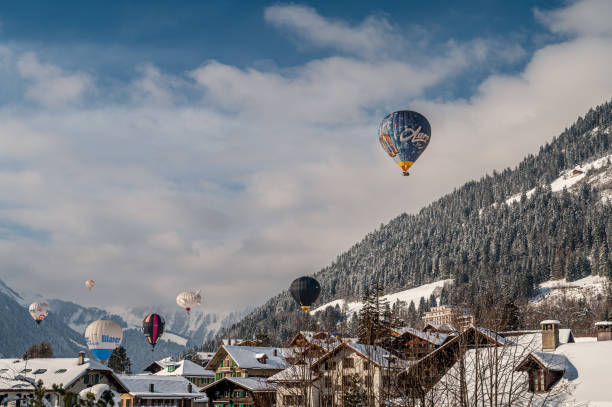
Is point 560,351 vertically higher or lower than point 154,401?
higher

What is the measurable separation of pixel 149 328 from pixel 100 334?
31.7 metres

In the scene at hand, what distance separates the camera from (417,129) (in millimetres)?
60344

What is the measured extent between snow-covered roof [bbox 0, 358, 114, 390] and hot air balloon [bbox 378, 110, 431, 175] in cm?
4117

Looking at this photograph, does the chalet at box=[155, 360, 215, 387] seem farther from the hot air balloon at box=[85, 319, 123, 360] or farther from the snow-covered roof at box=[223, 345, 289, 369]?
the hot air balloon at box=[85, 319, 123, 360]

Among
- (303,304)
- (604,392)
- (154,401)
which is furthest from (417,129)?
(154,401)

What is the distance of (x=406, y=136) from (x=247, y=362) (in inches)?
2263

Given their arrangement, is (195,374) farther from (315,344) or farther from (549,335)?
(549,335)

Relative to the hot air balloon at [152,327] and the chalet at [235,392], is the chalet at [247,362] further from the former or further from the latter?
the hot air balloon at [152,327]

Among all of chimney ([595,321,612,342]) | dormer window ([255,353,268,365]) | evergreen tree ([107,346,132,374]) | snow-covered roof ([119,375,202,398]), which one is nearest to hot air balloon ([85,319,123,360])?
snow-covered roof ([119,375,202,398])

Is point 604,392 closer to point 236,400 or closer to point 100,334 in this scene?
point 236,400

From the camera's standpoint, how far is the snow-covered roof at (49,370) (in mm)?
73750

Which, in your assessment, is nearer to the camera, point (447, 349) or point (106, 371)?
point (447, 349)

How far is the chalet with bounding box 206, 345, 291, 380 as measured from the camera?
345 ft

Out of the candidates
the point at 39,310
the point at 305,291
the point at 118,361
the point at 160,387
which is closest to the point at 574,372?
the point at 305,291
